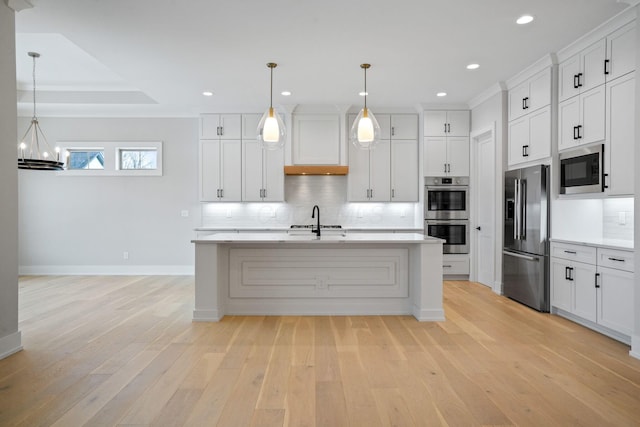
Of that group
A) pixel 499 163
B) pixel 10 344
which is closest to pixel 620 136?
pixel 499 163

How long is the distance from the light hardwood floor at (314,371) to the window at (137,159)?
300 centimetres

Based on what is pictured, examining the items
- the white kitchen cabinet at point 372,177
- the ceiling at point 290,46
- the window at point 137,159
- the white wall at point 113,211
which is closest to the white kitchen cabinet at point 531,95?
the ceiling at point 290,46

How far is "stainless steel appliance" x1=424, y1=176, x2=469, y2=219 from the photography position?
596 centimetres

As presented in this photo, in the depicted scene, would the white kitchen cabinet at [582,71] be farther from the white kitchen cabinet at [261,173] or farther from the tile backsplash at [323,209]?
the white kitchen cabinet at [261,173]

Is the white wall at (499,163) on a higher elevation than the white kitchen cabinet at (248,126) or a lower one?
lower

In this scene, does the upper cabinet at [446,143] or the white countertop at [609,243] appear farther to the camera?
the upper cabinet at [446,143]

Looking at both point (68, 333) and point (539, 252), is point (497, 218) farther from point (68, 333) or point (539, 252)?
point (68, 333)

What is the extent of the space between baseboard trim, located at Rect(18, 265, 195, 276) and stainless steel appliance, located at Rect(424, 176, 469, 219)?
4.14 metres

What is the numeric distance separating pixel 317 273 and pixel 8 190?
2.72 m

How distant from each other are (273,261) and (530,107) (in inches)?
139

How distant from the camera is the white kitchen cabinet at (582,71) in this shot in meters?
3.46

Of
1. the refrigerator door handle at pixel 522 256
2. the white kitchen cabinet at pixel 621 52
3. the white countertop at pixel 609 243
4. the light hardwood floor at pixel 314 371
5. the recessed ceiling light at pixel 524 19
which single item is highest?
the recessed ceiling light at pixel 524 19

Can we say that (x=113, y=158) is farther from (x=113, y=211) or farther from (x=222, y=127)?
(x=222, y=127)

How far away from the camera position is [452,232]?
5941mm
